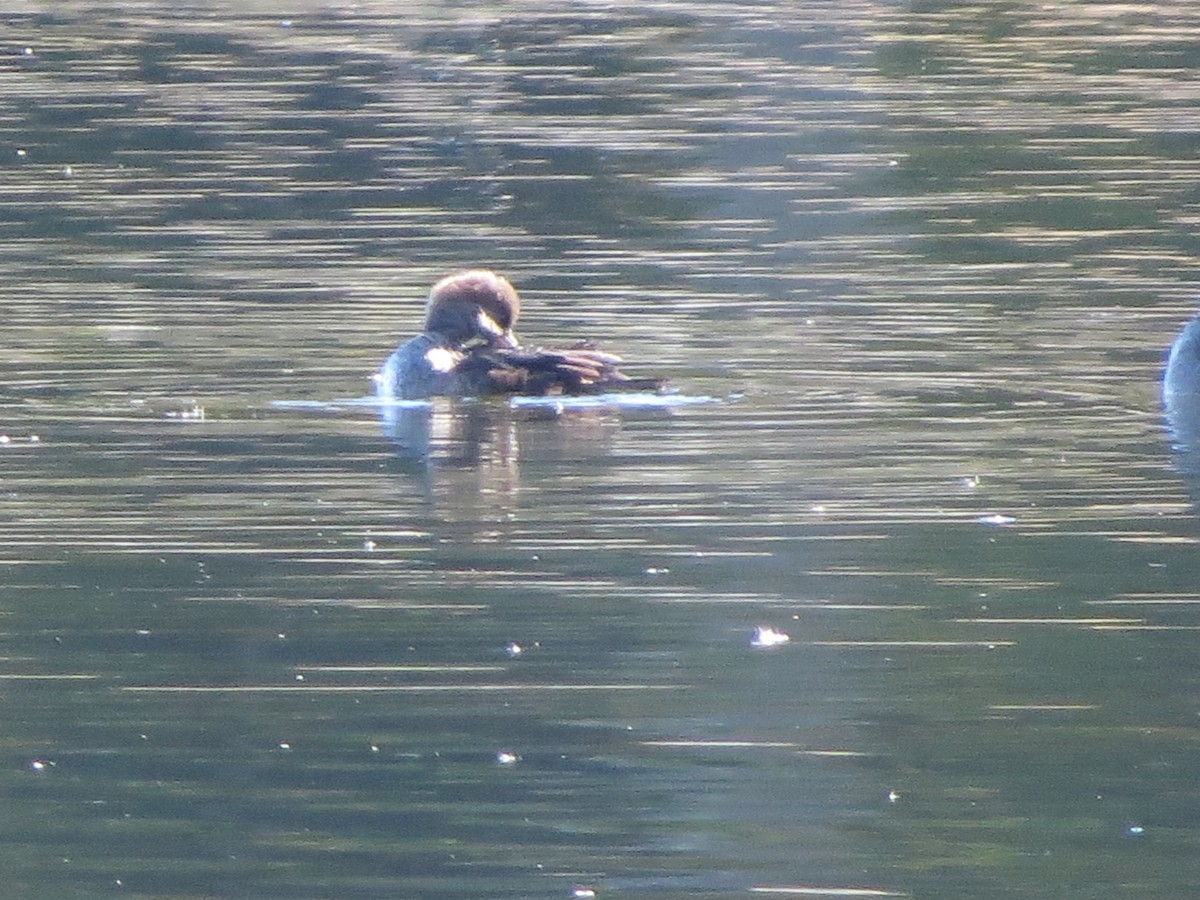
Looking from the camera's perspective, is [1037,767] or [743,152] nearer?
[1037,767]

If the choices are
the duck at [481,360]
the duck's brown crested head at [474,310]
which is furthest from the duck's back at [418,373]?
the duck's brown crested head at [474,310]

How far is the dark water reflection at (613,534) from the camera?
7.64m

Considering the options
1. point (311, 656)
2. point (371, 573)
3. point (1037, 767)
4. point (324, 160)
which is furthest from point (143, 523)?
point (324, 160)

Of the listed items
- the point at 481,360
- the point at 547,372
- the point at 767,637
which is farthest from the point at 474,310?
the point at 767,637

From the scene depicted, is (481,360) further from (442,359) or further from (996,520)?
(996,520)

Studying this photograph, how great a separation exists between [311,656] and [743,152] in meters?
15.7

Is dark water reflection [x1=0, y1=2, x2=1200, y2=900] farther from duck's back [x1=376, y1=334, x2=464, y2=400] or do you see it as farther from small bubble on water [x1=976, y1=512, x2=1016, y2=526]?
duck's back [x1=376, y1=334, x2=464, y2=400]

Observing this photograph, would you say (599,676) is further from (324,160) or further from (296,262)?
(324,160)

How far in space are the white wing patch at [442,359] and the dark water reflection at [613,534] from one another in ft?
0.80

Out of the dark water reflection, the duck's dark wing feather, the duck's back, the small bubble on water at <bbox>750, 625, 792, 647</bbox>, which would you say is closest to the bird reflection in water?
the dark water reflection

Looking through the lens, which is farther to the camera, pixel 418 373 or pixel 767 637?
pixel 418 373

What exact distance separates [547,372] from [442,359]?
1.90 feet

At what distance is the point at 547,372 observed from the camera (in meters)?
14.3

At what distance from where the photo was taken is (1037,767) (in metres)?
8.07
